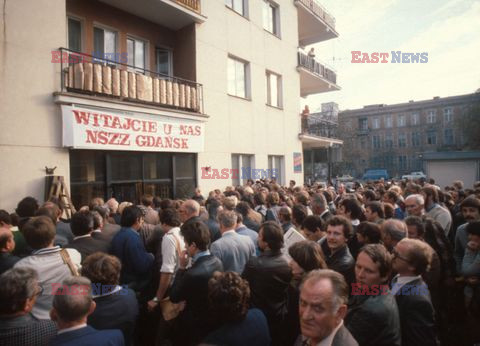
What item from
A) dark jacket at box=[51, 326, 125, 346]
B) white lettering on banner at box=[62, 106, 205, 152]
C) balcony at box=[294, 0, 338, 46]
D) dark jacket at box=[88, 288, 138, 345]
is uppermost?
balcony at box=[294, 0, 338, 46]

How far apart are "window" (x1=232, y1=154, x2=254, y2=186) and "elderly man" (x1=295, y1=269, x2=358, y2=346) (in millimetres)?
10658

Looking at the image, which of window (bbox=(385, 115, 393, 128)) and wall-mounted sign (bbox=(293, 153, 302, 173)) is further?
window (bbox=(385, 115, 393, 128))

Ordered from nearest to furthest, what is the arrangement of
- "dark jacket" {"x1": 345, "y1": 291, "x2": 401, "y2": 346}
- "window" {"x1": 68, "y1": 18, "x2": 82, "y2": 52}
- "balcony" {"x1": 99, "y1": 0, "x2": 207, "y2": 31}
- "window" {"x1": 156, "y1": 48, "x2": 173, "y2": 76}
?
"dark jacket" {"x1": 345, "y1": 291, "x2": 401, "y2": 346} < "window" {"x1": 68, "y1": 18, "x2": 82, "y2": 52} < "balcony" {"x1": 99, "y1": 0, "x2": 207, "y2": 31} < "window" {"x1": 156, "y1": 48, "x2": 173, "y2": 76}

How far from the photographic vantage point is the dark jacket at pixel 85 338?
197cm

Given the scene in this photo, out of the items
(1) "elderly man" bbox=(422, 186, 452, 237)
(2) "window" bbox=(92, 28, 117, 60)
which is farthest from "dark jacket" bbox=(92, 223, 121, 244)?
(2) "window" bbox=(92, 28, 117, 60)

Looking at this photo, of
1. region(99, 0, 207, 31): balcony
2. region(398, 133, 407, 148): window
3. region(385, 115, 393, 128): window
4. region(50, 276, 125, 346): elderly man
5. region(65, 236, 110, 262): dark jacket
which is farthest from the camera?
region(385, 115, 393, 128): window

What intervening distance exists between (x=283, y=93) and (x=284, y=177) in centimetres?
415

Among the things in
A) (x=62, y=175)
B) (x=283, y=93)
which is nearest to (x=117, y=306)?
(x=62, y=175)

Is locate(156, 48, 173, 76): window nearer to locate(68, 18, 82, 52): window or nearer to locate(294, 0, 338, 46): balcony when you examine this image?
locate(68, 18, 82, 52): window

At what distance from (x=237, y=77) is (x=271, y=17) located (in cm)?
452

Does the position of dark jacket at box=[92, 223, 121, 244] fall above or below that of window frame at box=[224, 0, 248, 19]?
below

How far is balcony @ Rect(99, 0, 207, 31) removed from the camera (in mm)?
9633

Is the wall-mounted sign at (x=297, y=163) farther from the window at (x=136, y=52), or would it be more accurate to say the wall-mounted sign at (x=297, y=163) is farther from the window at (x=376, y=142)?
the window at (x=376, y=142)

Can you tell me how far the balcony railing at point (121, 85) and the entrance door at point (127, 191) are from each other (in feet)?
7.89
